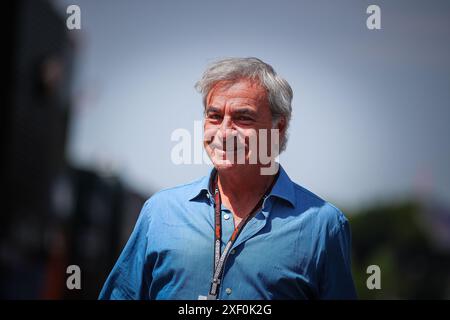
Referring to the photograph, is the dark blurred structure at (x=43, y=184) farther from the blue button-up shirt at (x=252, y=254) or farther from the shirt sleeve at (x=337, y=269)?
the shirt sleeve at (x=337, y=269)

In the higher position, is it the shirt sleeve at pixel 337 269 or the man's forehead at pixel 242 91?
the man's forehead at pixel 242 91

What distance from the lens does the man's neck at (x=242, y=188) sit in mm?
1882

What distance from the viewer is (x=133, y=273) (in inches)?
75.0

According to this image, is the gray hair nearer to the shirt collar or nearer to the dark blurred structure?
the shirt collar

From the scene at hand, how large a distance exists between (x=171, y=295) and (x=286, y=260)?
379 millimetres

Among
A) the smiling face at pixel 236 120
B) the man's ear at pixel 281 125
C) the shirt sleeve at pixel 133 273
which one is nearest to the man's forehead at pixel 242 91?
the smiling face at pixel 236 120

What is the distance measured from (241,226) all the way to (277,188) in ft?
0.58

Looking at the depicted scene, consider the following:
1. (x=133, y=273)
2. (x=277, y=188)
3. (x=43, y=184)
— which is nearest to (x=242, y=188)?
(x=277, y=188)

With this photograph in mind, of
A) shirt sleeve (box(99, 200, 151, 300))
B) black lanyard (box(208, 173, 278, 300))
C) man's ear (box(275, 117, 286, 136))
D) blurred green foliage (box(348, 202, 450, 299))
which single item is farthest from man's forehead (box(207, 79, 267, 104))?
blurred green foliage (box(348, 202, 450, 299))

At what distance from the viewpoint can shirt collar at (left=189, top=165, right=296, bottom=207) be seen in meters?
1.86

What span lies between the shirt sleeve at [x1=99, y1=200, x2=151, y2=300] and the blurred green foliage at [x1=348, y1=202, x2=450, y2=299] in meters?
2.27

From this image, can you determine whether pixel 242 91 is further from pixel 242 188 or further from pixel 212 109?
pixel 242 188
